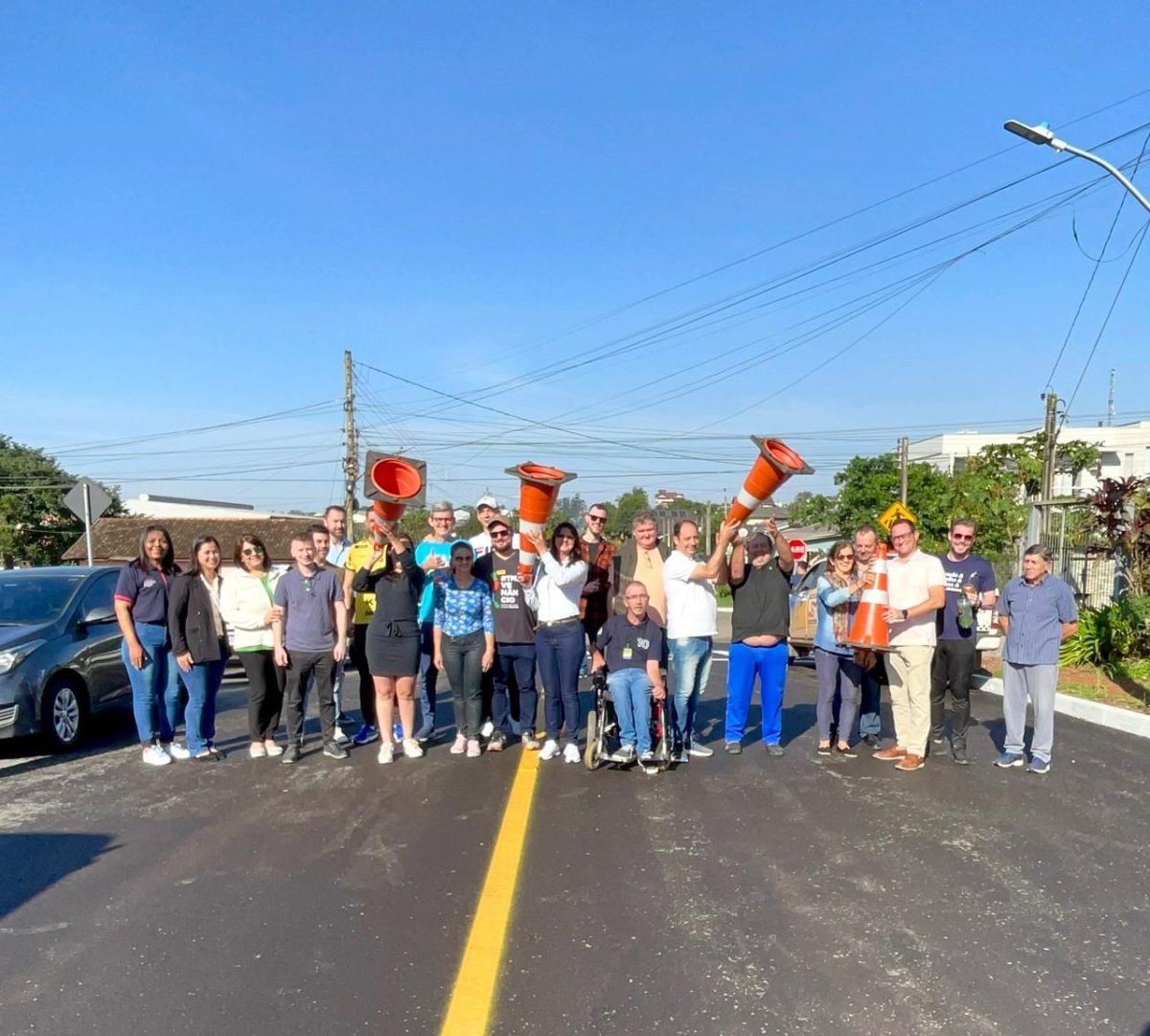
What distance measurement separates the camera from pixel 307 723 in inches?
326

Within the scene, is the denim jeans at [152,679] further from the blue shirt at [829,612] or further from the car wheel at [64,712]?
the blue shirt at [829,612]

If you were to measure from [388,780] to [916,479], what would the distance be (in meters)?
34.1

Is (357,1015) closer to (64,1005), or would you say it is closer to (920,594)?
(64,1005)

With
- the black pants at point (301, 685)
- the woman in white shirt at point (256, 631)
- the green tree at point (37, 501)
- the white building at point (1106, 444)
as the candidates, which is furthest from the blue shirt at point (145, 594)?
the white building at point (1106, 444)

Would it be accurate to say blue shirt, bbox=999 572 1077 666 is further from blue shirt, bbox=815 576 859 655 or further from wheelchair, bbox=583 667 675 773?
wheelchair, bbox=583 667 675 773

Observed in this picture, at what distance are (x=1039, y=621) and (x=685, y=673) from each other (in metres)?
2.55

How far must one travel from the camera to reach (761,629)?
689 centimetres

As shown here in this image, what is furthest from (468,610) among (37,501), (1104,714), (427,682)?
(37,501)

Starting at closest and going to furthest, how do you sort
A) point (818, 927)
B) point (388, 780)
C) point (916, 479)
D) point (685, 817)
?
point (818, 927)
point (685, 817)
point (388, 780)
point (916, 479)

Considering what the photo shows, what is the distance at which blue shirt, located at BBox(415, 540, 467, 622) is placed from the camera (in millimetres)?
7133

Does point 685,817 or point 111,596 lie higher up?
point 111,596

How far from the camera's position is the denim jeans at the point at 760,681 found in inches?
273

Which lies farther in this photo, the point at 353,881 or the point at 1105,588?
the point at 1105,588

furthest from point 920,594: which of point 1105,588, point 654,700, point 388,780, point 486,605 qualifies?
point 1105,588
